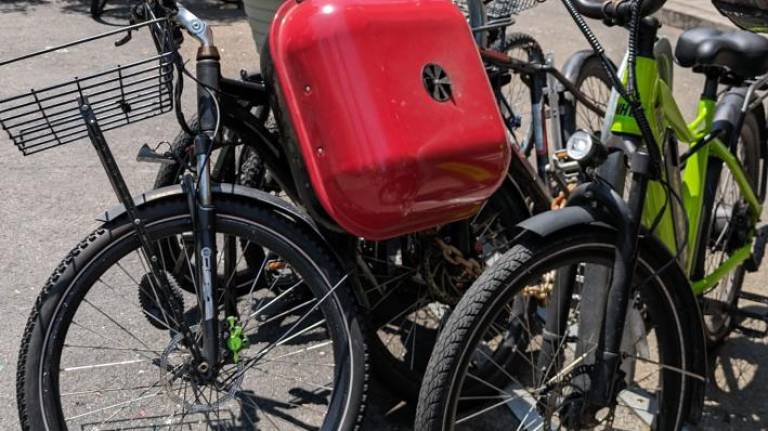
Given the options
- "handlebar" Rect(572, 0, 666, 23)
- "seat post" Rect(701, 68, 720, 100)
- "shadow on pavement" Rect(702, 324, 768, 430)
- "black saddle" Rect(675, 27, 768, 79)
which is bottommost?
"shadow on pavement" Rect(702, 324, 768, 430)

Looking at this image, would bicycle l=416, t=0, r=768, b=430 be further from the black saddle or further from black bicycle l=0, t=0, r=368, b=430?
black bicycle l=0, t=0, r=368, b=430

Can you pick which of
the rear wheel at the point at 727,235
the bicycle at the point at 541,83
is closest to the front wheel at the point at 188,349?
the bicycle at the point at 541,83

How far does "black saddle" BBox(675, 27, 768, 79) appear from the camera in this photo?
9.77 feet

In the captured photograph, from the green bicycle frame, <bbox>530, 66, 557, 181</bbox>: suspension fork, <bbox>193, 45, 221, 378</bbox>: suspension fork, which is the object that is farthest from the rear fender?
<bbox>530, 66, 557, 181</bbox>: suspension fork

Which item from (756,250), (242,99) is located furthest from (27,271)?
(756,250)

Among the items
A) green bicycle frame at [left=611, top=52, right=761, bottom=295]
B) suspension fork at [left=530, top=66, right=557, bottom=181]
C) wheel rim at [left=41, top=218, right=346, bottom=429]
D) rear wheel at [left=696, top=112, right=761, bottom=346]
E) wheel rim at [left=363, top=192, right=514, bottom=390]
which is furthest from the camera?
suspension fork at [left=530, top=66, right=557, bottom=181]

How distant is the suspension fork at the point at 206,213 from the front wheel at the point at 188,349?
0.04 meters

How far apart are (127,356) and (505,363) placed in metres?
1.50

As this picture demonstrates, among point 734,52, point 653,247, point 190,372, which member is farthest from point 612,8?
point 190,372

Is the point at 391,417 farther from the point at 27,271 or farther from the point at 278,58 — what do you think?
the point at 27,271

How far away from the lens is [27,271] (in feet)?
12.9

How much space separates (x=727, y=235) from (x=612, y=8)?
1.51m

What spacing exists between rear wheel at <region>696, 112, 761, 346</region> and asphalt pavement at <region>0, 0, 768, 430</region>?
0.16m

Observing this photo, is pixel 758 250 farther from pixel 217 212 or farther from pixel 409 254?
pixel 217 212
